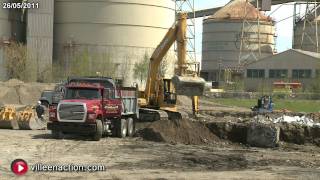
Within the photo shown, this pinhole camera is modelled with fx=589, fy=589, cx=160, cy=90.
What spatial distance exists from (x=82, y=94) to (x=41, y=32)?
57946 millimetres

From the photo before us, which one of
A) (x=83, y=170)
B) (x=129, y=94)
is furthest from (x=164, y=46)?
(x=83, y=170)

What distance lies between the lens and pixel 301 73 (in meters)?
102

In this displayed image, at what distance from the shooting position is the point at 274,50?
116562mm

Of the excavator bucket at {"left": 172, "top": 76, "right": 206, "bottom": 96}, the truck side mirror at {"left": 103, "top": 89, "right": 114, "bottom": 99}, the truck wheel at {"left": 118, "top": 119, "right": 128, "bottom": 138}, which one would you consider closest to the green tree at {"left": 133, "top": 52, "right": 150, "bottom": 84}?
the excavator bucket at {"left": 172, "top": 76, "right": 206, "bottom": 96}

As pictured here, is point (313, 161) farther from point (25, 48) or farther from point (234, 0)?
point (234, 0)

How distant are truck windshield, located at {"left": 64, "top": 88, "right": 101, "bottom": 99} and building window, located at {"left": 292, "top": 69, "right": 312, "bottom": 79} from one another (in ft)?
262

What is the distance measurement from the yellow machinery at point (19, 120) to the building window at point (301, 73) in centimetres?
7586

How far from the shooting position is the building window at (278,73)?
103312mm

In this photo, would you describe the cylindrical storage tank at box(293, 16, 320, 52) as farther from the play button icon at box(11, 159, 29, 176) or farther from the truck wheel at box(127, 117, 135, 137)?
the play button icon at box(11, 159, 29, 176)

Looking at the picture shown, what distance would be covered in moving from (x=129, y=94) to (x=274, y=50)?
91.7 meters

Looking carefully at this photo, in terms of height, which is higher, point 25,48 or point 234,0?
point 234,0

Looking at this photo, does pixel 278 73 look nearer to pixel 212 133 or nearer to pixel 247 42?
pixel 247 42

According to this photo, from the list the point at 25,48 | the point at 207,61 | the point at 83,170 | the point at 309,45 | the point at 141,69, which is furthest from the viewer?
the point at 207,61

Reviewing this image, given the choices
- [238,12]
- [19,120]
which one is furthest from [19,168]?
[238,12]
